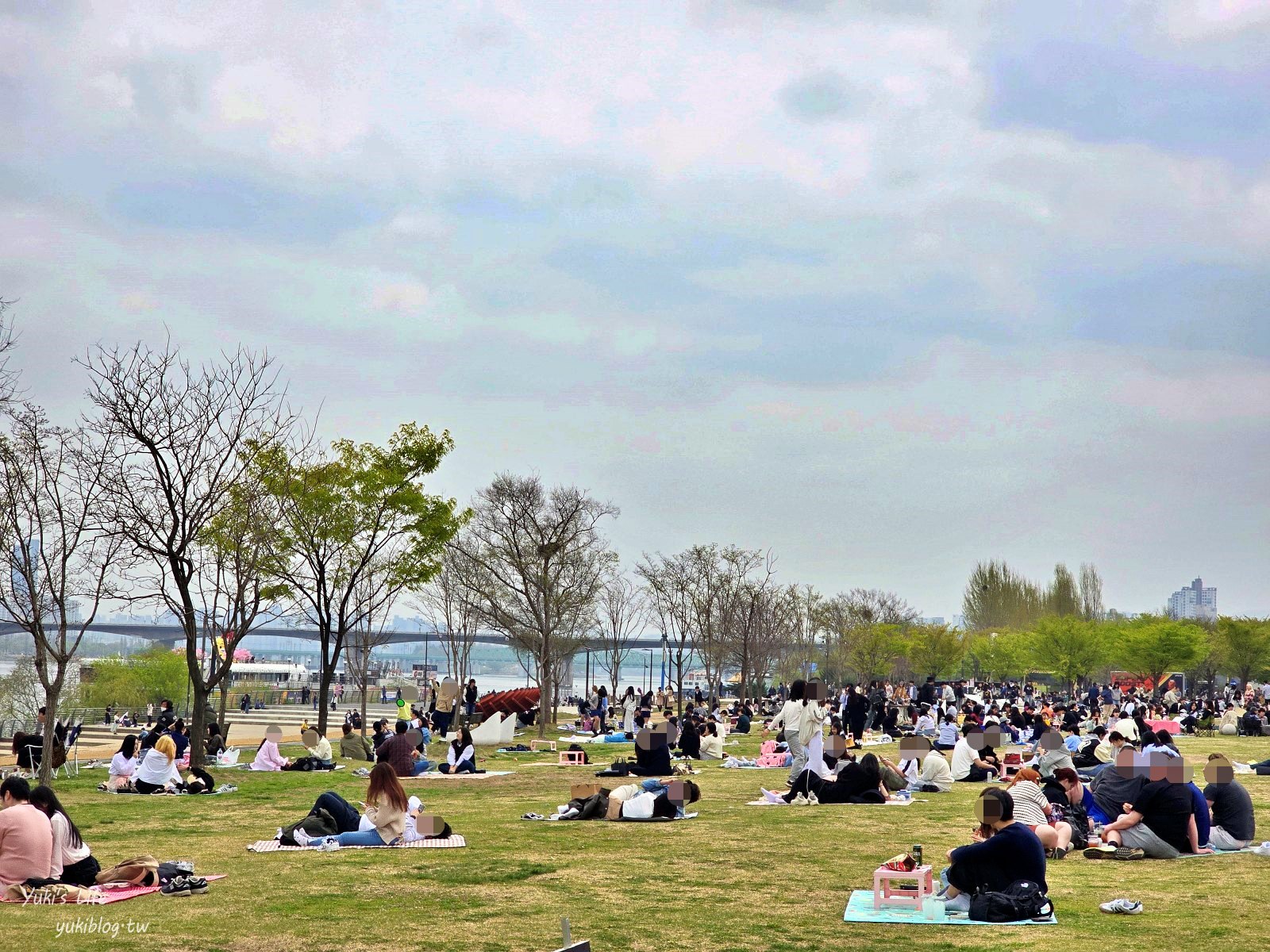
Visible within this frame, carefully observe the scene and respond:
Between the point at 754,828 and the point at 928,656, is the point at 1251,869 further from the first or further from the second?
the point at 928,656

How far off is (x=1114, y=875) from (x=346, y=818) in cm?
758

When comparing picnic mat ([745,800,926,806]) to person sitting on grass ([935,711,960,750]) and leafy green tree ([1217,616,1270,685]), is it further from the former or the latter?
leafy green tree ([1217,616,1270,685])

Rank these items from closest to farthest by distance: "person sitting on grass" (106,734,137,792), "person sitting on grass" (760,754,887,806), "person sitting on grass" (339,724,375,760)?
"person sitting on grass" (760,754,887,806), "person sitting on grass" (106,734,137,792), "person sitting on grass" (339,724,375,760)

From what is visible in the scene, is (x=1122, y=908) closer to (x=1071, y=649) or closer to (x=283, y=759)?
(x=283, y=759)

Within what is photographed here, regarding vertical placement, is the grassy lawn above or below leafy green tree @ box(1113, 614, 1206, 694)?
below

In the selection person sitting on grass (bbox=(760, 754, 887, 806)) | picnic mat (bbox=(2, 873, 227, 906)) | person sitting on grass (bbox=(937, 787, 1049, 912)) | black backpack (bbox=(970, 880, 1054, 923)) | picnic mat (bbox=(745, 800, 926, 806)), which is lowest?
picnic mat (bbox=(745, 800, 926, 806))

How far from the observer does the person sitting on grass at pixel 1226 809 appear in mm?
12555

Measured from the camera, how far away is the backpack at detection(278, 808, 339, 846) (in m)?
12.8

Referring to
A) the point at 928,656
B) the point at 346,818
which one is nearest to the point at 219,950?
the point at 346,818

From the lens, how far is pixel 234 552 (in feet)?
77.2

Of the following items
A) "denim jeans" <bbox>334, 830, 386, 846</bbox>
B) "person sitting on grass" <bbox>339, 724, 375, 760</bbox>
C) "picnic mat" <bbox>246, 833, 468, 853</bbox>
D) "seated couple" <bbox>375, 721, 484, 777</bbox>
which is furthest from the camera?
"person sitting on grass" <bbox>339, 724, 375, 760</bbox>

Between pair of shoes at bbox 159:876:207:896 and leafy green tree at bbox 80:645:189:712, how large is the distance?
161 feet

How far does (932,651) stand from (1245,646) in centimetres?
1642

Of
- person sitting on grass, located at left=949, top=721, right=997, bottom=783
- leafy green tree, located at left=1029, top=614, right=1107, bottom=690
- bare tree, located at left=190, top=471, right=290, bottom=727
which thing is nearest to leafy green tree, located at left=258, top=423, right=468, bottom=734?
bare tree, located at left=190, top=471, right=290, bottom=727
